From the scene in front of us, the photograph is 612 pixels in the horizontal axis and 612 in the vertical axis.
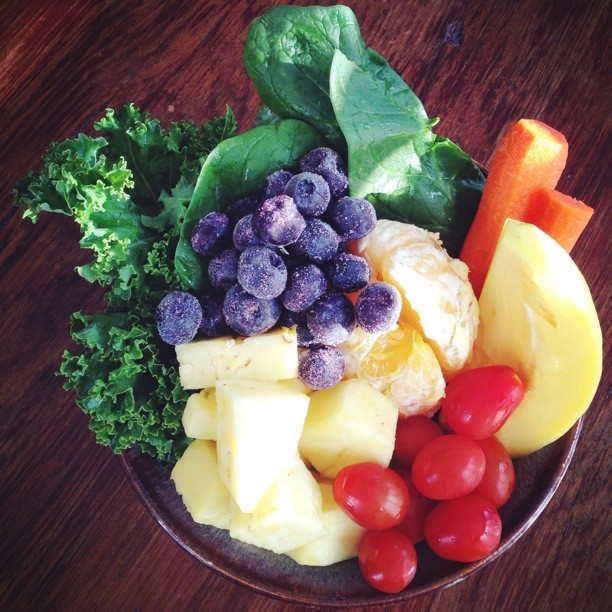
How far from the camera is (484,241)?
3.91ft

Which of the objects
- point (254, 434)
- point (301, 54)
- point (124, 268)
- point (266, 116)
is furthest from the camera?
point (266, 116)

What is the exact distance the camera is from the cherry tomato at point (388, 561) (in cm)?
99

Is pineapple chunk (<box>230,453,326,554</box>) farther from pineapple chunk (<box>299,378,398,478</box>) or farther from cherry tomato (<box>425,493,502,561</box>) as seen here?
cherry tomato (<box>425,493,502,561</box>)

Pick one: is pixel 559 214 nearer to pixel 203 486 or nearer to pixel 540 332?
pixel 540 332

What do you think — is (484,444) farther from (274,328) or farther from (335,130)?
(335,130)

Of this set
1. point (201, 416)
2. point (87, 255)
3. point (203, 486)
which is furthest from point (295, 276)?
point (87, 255)

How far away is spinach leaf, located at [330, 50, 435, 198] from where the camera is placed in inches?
43.2

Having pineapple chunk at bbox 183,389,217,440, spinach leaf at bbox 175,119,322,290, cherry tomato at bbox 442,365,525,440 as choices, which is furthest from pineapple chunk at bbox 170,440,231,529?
cherry tomato at bbox 442,365,525,440

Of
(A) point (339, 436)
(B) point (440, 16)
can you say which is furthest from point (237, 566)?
(B) point (440, 16)

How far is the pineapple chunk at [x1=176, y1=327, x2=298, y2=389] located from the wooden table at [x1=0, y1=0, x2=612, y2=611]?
39 cm

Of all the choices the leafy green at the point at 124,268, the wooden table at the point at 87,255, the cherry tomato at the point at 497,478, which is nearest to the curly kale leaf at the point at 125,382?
the leafy green at the point at 124,268

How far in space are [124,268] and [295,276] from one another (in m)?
0.28

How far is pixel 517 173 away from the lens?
1.13 metres

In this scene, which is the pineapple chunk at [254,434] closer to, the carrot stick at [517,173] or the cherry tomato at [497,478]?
the cherry tomato at [497,478]
